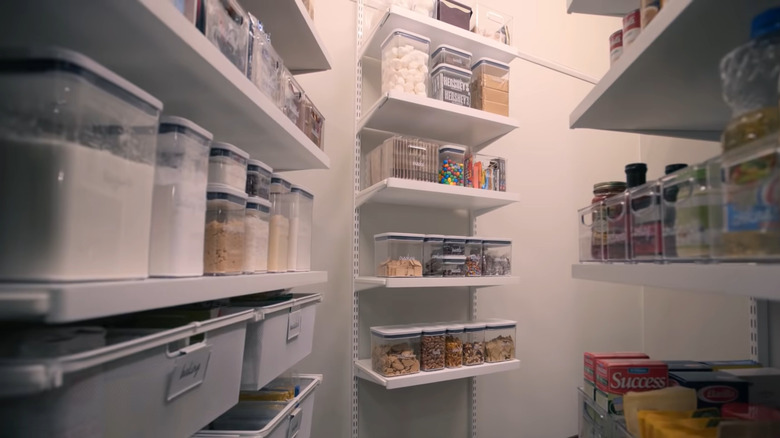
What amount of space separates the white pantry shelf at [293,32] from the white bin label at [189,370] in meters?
1.05

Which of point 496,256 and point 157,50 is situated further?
point 496,256

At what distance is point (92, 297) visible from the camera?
17.4 inches

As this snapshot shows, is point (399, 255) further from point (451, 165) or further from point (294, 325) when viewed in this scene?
point (294, 325)

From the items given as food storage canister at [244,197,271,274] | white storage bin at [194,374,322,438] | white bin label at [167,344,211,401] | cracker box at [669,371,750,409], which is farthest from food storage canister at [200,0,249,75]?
cracker box at [669,371,750,409]

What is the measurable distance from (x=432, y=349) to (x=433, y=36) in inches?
54.6

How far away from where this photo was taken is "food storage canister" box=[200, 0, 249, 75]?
0.78 m

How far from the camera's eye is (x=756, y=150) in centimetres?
53

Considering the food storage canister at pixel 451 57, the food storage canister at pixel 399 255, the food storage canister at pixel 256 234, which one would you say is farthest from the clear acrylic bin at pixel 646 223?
the food storage canister at pixel 451 57

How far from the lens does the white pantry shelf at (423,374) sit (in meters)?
1.58

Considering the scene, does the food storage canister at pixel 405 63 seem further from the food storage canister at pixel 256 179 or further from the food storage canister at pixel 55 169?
the food storage canister at pixel 55 169

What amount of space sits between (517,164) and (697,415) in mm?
1878

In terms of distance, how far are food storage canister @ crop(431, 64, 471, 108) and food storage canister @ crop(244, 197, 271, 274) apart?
3.56 feet

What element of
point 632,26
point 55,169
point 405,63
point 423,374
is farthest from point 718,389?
point 405,63

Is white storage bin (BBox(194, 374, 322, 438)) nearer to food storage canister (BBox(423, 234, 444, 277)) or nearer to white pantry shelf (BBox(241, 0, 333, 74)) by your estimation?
food storage canister (BBox(423, 234, 444, 277))
